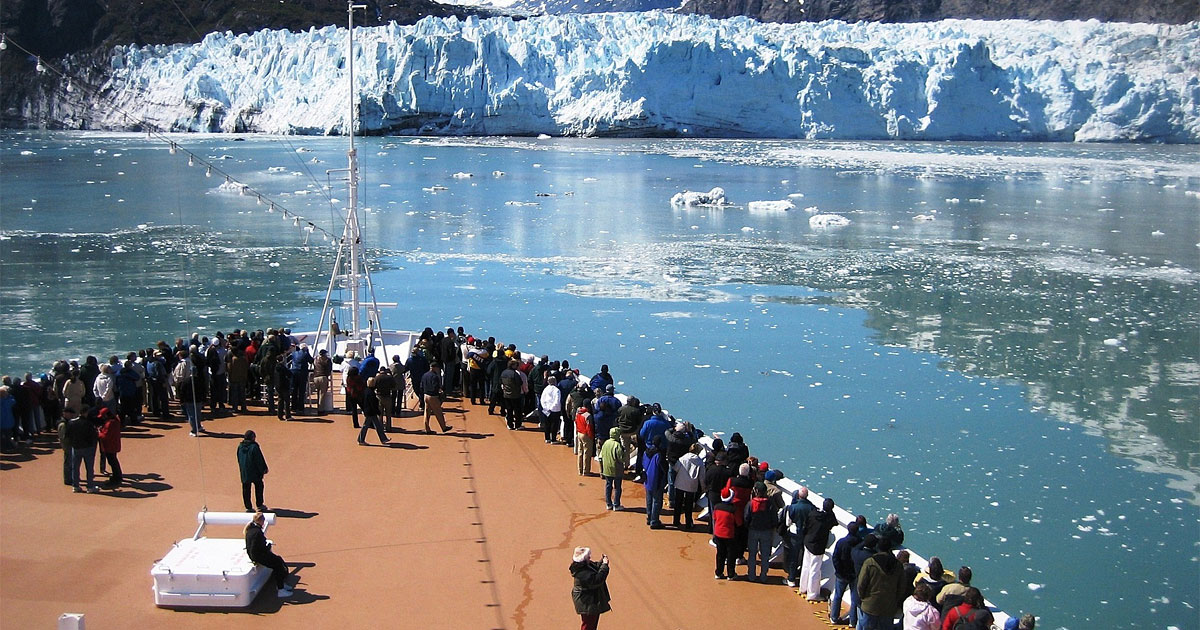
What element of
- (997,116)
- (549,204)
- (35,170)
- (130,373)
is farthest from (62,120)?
(130,373)

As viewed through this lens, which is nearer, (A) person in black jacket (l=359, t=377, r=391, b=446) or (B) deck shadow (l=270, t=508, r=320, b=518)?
(B) deck shadow (l=270, t=508, r=320, b=518)

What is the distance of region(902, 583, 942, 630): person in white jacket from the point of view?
521 cm

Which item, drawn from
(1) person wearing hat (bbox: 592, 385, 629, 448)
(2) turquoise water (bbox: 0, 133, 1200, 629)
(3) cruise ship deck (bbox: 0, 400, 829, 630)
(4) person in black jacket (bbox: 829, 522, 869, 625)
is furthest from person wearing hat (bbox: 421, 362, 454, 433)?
(4) person in black jacket (bbox: 829, 522, 869, 625)

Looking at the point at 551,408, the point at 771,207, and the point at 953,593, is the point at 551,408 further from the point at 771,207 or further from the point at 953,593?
the point at 771,207

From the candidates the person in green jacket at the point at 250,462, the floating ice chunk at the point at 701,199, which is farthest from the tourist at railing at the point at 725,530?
the floating ice chunk at the point at 701,199

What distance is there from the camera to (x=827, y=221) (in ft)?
94.4

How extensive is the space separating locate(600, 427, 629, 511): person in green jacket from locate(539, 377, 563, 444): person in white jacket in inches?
56.1

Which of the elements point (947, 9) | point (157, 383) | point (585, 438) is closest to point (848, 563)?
point (585, 438)

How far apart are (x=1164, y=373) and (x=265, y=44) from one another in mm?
65469

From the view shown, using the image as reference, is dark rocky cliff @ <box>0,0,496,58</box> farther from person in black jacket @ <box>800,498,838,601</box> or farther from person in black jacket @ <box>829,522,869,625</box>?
person in black jacket @ <box>829,522,869,625</box>

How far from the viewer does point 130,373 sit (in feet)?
28.8

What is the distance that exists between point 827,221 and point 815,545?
77.2 feet

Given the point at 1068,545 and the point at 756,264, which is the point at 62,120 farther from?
the point at 1068,545

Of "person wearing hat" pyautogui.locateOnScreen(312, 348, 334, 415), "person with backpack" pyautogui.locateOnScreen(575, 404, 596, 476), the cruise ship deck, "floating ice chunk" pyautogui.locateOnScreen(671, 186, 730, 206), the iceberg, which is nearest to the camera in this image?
the cruise ship deck
